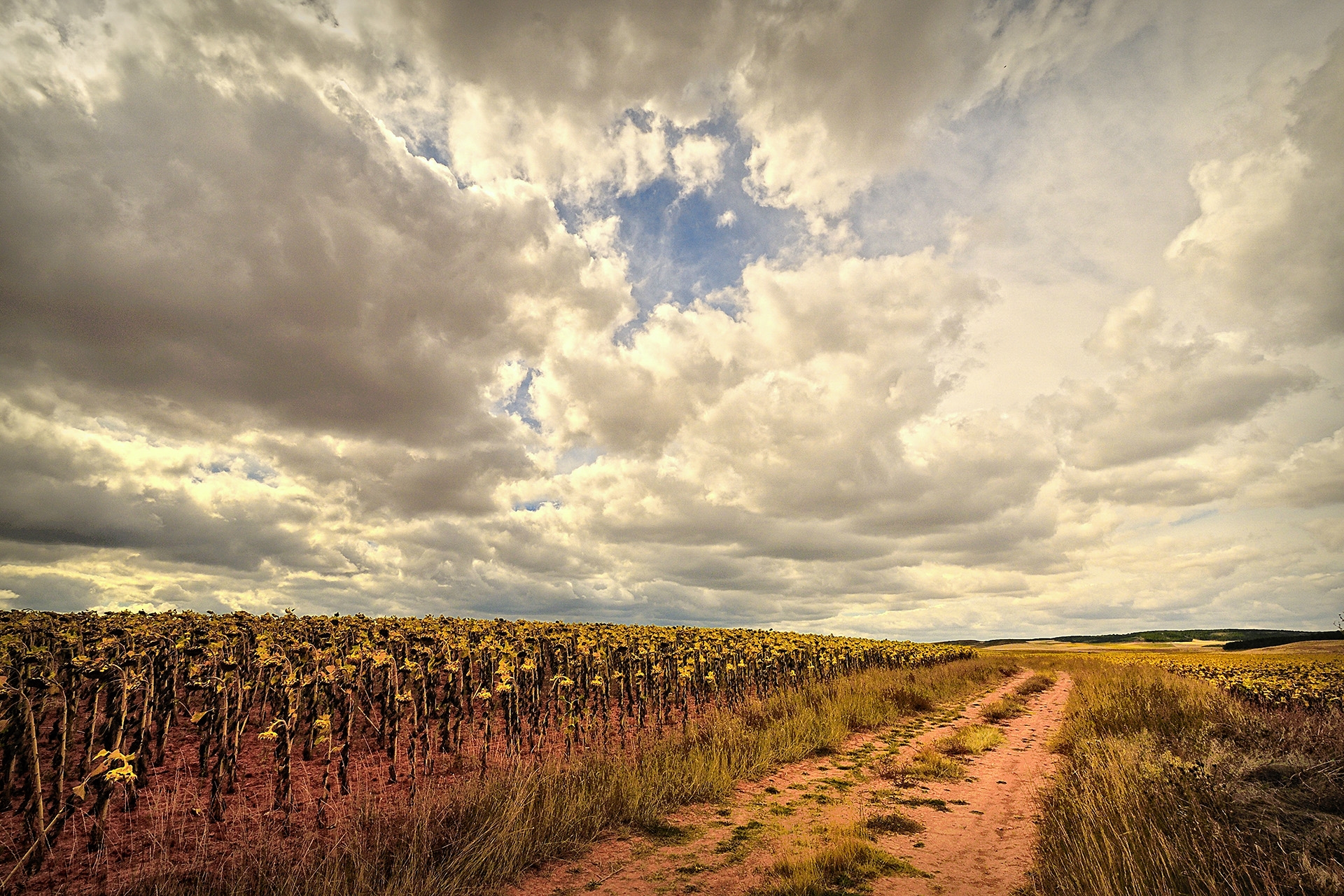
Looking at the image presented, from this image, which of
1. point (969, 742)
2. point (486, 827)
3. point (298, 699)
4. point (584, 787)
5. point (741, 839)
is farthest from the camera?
point (969, 742)

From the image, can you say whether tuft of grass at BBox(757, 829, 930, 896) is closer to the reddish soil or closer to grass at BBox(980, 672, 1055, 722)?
the reddish soil

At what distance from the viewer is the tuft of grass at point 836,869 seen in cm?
649

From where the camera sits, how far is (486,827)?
23.8 ft

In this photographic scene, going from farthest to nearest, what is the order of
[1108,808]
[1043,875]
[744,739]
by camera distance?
1. [744,739]
2. [1108,808]
3. [1043,875]

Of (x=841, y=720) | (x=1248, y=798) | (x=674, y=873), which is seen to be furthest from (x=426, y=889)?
(x=841, y=720)

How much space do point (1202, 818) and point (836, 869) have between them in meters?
4.15

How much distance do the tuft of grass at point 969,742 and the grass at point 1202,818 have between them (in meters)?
2.64

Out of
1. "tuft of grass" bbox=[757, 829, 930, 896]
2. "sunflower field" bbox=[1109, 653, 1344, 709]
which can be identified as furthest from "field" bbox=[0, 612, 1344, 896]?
"sunflower field" bbox=[1109, 653, 1344, 709]

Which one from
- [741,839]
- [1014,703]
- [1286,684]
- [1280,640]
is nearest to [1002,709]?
[1014,703]

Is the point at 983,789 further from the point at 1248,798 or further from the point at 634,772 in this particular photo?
the point at 634,772

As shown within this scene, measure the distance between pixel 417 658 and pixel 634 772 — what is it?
832 centimetres

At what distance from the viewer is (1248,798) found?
22.1 ft

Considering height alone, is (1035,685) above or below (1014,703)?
below

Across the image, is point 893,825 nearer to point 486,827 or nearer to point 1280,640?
point 486,827
